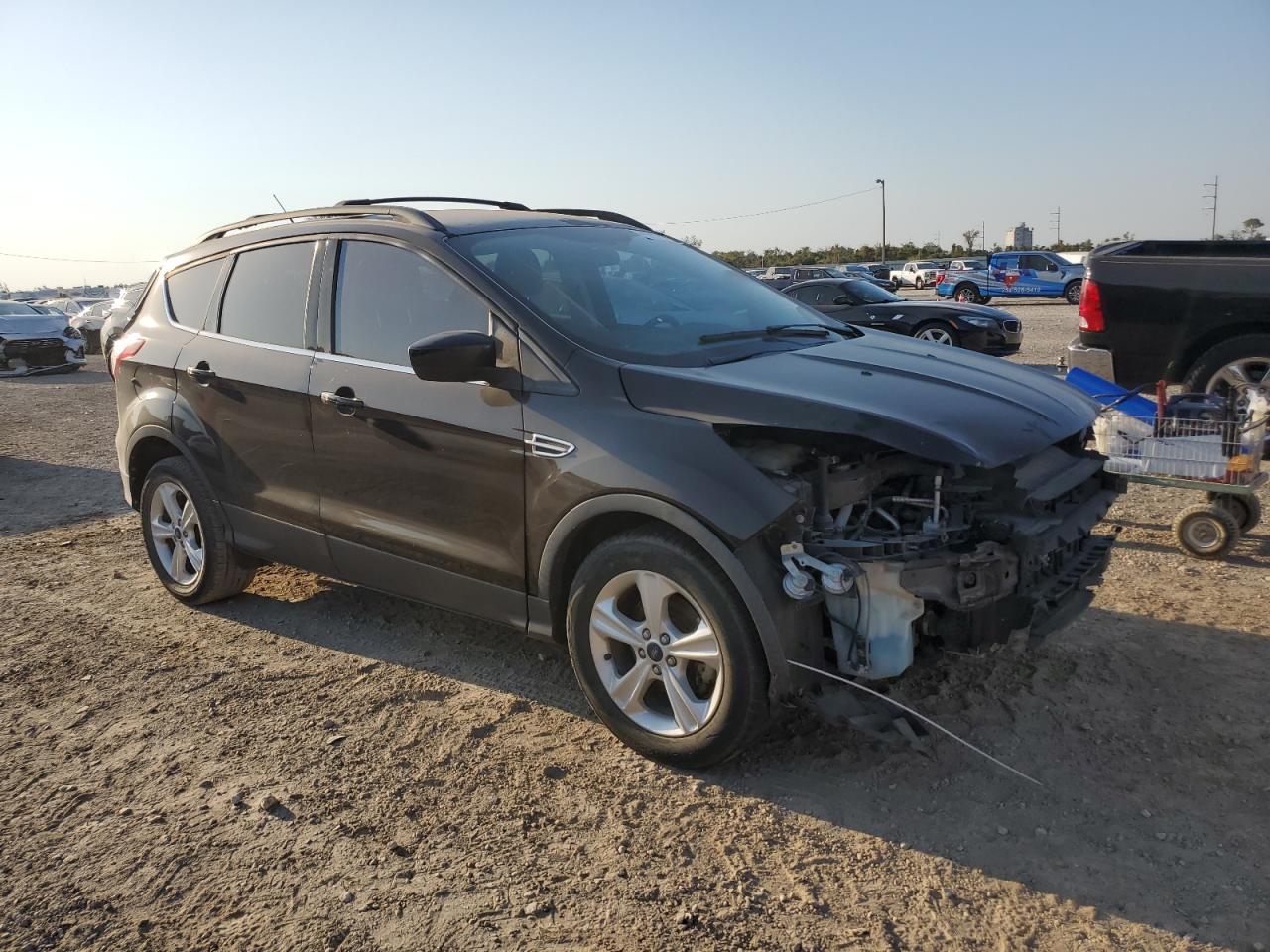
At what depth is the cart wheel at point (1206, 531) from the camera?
5.27 meters

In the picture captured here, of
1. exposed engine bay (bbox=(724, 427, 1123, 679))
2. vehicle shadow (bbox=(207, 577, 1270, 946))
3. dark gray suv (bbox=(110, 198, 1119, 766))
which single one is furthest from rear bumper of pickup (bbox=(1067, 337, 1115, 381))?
exposed engine bay (bbox=(724, 427, 1123, 679))

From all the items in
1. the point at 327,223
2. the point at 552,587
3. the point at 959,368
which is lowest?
the point at 552,587

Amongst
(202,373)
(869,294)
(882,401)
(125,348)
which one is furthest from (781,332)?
(869,294)

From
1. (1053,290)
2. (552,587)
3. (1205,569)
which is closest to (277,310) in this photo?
(552,587)

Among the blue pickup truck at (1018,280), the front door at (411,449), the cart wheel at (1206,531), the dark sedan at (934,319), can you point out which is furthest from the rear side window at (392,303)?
the blue pickup truck at (1018,280)

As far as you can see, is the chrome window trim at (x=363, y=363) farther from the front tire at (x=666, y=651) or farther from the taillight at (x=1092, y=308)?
the taillight at (x=1092, y=308)

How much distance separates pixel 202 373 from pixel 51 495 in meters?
4.52

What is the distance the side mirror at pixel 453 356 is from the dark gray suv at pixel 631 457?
0.03 feet

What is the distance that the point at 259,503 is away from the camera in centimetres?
459

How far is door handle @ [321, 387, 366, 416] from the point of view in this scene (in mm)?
4009

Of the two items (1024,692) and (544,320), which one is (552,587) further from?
(1024,692)

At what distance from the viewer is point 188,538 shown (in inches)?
200

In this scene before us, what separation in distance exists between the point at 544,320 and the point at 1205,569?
12.6ft

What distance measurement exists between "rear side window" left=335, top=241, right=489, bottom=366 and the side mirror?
23cm
